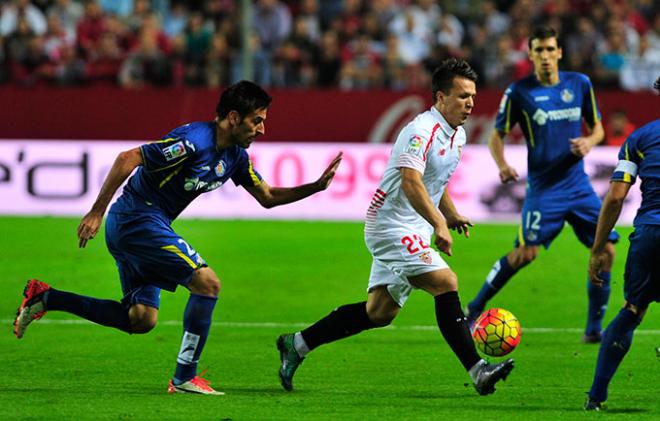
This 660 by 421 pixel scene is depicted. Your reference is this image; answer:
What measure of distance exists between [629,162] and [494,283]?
3446 millimetres

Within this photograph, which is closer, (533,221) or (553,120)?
(533,221)

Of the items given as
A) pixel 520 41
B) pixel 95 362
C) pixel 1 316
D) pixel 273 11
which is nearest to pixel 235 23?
pixel 273 11

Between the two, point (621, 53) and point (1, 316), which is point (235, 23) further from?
point (1, 316)

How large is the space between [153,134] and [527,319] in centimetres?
1061

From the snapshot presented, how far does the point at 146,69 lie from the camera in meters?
21.5

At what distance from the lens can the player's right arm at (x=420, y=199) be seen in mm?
7316

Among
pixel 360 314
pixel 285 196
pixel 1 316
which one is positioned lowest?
pixel 1 316

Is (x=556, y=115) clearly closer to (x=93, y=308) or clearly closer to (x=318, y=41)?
(x=93, y=308)

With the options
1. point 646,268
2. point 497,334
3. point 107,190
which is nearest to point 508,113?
point 497,334

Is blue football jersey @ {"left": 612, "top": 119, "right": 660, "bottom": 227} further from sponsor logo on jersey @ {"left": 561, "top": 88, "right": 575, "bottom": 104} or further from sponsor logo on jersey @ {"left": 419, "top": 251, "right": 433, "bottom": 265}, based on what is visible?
sponsor logo on jersey @ {"left": 561, "top": 88, "right": 575, "bottom": 104}

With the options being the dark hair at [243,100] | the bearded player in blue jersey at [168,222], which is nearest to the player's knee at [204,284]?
the bearded player in blue jersey at [168,222]

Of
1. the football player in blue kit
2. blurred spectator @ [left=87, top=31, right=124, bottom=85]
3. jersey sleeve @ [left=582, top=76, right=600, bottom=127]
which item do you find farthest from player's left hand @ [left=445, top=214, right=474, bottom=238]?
blurred spectator @ [left=87, top=31, right=124, bottom=85]

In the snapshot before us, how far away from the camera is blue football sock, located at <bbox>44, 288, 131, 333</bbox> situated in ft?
26.9

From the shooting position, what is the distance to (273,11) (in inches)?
886
